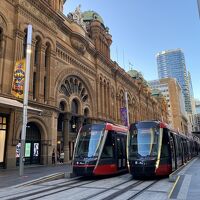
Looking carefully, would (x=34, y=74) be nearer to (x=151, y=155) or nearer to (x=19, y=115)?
(x=19, y=115)

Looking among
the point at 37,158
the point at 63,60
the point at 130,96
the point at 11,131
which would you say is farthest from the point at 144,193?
the point at 130,96

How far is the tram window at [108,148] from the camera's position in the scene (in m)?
15.9

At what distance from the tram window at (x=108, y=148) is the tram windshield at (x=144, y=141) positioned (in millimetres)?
1596

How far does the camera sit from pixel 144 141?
1492cm

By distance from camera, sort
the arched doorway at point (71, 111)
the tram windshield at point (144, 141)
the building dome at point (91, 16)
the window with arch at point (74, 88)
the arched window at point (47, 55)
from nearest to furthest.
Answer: the tram windshield at point (144, 141), the arched window at point (47, 55), the arched doorway at point (71, 111), the window with arch at point (74, 88), the building dome at point (91, 16)

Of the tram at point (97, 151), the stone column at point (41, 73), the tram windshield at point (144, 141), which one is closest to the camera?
the tram windshield at point (144, 141)

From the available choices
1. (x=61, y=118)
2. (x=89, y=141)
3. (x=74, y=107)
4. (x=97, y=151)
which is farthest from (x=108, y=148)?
(x=74, y=107)

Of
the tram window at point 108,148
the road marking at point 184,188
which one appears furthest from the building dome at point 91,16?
the road marking at point 184,188

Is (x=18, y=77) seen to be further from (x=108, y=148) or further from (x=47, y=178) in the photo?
(x=108, y=148)

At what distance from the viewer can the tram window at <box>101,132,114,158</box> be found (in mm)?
15920

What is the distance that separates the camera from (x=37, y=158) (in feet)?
87.0

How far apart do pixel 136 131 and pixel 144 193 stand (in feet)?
18.4

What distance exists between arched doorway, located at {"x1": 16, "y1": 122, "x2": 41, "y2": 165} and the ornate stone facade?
4.2 inches

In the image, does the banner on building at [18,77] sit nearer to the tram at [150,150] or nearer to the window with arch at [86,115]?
the tram at [150,150]
